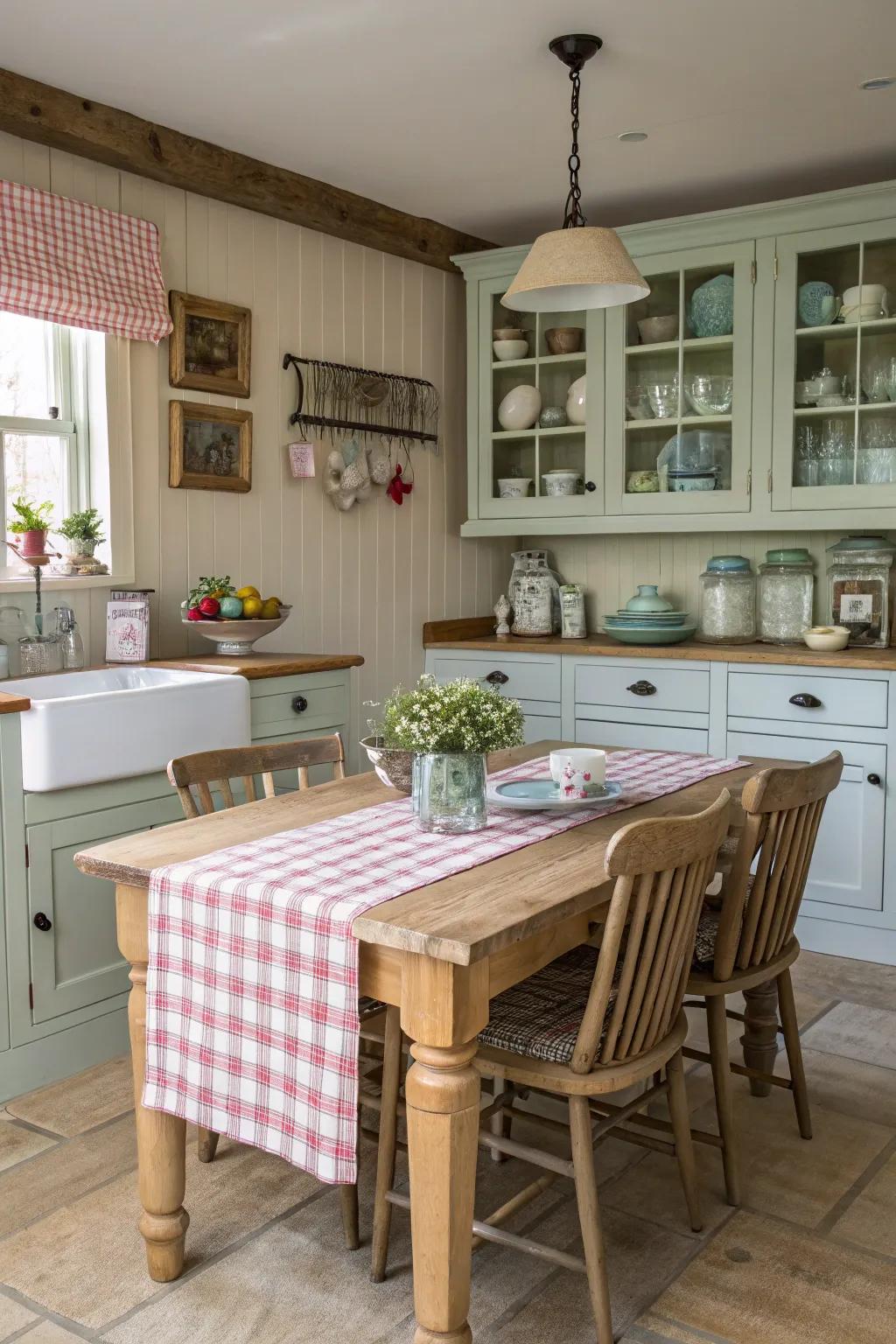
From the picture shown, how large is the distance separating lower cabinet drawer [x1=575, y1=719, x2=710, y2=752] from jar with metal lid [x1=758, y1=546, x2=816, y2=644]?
541mm

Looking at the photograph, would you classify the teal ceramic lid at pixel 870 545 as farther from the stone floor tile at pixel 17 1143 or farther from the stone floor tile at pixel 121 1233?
the stone floor tile at pixel 17 1143

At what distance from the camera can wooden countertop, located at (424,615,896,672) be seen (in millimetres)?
3699

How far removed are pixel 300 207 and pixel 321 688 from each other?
158 centimetres

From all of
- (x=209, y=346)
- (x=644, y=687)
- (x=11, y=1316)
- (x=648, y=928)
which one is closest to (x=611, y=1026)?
(x=648, y=928)

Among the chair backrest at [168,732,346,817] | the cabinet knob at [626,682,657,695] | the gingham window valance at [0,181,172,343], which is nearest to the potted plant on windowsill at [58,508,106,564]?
the gingham window valance at [0,181,172,343]

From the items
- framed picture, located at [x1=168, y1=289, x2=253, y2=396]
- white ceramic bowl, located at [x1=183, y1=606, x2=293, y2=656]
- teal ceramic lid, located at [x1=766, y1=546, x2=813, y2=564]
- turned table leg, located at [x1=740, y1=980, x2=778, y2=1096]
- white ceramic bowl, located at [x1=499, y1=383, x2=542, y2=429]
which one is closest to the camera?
turned table leg, located at [x1=740, y1=980, x2=778, y2=1096]

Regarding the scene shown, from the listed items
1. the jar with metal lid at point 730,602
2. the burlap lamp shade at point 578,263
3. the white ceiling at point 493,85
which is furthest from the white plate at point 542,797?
the jar with metal lid at point 730,602

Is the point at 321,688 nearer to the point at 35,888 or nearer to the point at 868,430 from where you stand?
the point at 35,888

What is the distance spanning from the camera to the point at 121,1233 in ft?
7.04

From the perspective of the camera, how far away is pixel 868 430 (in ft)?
12.6

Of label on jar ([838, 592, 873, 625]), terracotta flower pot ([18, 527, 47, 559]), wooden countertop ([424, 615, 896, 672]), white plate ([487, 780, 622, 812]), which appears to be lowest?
white plate ([487, 780, 622, 812])

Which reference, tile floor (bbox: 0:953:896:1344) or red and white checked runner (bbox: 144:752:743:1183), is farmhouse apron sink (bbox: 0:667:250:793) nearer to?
tile floor (bbox: 0:953:896:1344)

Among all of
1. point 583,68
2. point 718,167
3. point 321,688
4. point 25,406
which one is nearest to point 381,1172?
point 321,688

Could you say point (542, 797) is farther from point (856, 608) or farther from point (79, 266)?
point (856, 608)
